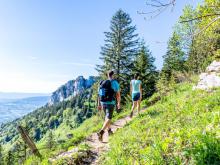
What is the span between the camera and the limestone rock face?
46.8 feet

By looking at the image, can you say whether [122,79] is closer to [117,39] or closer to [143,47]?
[117,39]

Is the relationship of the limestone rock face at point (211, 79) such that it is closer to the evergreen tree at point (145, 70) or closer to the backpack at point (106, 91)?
the backpack at point (106, 91)

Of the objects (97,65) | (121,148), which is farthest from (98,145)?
(97,65)

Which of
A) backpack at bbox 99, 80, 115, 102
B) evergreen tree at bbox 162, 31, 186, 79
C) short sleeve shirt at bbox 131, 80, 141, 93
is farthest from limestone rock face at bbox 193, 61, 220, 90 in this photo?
evergreen tree at bbox 162, 31, 186, 79

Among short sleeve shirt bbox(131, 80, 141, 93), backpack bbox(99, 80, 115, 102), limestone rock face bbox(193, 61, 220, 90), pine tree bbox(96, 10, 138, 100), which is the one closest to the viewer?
backpack bbox(99, 80, 115, 102)

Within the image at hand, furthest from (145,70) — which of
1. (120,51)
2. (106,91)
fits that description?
(106,91)

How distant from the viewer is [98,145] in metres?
10.3

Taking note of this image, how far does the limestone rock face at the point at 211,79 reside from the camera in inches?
562

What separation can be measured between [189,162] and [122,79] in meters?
33.0

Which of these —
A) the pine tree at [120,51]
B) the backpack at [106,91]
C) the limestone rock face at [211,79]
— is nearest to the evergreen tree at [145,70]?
the pine tree at [120,51]

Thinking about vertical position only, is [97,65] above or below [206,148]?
above

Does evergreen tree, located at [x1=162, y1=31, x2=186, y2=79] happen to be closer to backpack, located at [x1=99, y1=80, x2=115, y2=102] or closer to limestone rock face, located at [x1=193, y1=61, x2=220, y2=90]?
limestone rock face, located at [x1=193, y1=61, x2=220, y2=90]

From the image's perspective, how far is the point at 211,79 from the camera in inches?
594

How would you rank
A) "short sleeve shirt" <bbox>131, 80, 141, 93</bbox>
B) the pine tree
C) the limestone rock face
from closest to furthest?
"short sleeve shirt" <bbox>131, 80, 141, 93</bbox> < the limestone rock face < the pine tree
